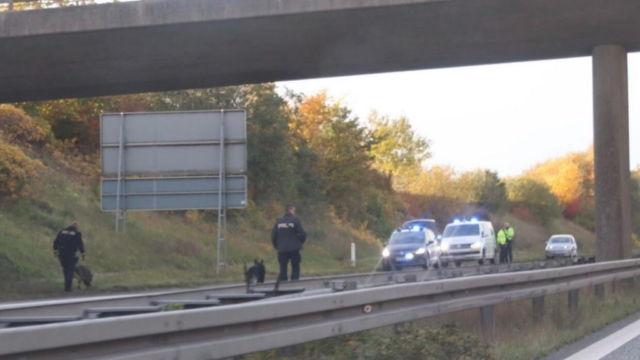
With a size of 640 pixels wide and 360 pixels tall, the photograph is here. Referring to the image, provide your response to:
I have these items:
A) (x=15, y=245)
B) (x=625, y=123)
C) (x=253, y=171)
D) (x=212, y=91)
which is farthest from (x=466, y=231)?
(x=15, y=245)

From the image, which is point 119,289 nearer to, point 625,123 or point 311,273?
point 311,273

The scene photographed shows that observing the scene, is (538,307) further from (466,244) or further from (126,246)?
(466,244)

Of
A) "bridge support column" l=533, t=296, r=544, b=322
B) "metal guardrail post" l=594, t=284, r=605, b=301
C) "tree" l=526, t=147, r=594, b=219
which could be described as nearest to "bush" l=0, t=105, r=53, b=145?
"metal guardrail post" l=594, t=284, r=605, b=301

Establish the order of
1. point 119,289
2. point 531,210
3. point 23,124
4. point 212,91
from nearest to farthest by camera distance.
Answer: point 119,289, point 23,124, point 212,91, point 531,210

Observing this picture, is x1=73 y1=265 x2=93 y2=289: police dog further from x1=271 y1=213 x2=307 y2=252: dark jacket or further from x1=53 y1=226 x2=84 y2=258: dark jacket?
x1=271 y1=213 x2=307 y2=252: dark jacket

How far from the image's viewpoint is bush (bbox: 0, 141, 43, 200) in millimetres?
25297

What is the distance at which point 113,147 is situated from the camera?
82.6ft

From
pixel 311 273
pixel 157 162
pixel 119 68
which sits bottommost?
pixel 311 273

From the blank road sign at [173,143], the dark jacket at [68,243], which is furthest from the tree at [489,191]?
the dark jacket at [68,243]

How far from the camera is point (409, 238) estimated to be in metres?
34.0

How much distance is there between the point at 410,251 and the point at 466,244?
236 inches

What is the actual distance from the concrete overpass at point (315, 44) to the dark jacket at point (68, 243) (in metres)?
3.68

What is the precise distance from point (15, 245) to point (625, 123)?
52.7 feet

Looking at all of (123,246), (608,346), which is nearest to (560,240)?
(123,246)
